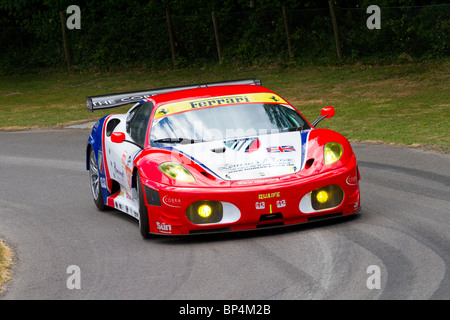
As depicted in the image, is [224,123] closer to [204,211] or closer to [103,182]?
[204,211]

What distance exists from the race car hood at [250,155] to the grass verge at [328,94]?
4589 mm

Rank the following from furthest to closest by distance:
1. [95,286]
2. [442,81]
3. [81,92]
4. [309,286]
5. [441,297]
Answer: [81,92] → [442,81] → [95,286] → [309,286] → [441,297]

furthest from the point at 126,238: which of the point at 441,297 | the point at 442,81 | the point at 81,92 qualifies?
the point at 81,92

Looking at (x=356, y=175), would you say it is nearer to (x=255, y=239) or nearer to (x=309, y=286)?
(x=255, y=239)

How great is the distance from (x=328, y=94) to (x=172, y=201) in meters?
14.6

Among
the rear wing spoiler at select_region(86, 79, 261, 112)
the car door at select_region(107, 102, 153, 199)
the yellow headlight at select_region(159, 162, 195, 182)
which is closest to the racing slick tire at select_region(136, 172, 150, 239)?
the yellow headlight at select_region(159, 162, 195, 182)

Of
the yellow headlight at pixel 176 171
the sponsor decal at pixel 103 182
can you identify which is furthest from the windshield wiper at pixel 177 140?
the sponsor decal at pixel 103 182

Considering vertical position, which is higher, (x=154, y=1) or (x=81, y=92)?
(x=154, y=1)

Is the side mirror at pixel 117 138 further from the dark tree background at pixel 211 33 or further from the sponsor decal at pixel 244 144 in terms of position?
the dark tree background at pixel 211 33

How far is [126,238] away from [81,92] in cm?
1990

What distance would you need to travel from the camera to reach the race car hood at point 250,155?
293 inches

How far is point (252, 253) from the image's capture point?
6.93 metres

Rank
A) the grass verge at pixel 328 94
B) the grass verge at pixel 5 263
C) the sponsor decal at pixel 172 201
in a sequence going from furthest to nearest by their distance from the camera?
the grass verge at pixel 328 94 → the sponsor decal at pixel 172 201 → the grass verge at pixel 5 263

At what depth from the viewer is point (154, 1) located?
3319 centimetres
